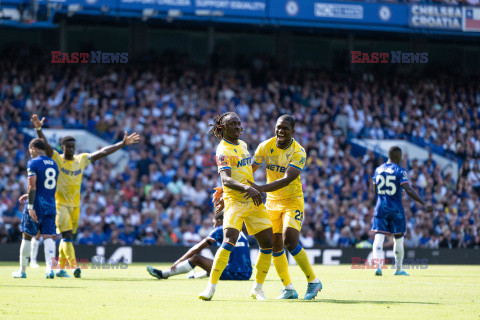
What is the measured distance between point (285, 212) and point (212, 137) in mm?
16892

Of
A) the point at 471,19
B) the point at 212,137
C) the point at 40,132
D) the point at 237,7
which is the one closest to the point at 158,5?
the point at 237,7

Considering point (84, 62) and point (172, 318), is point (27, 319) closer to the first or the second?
point (172, 318)

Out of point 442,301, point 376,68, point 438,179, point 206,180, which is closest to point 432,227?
point 438,179

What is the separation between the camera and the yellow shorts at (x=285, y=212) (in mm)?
9953

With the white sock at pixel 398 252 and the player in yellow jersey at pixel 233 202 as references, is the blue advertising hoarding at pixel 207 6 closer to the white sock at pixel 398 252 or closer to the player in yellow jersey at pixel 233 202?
the white sock at pixel 398 252

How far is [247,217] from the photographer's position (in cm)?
947

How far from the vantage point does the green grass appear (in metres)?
7.84

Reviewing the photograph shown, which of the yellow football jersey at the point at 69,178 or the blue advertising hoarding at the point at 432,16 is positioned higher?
the blue advertising hoarding at the point at 432,16

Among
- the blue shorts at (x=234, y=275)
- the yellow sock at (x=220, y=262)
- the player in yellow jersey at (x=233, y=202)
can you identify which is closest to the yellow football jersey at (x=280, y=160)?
the player in yellow jersey at (x=233, y=202)

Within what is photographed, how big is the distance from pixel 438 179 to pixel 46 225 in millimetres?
17730

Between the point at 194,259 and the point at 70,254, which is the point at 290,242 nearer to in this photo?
the point at 194,259

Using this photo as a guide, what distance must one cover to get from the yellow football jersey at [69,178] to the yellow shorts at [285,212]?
5.02 meters

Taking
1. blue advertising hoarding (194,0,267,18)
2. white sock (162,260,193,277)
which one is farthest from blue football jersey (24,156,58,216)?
blue advertising hoarding (194,0,267,18)

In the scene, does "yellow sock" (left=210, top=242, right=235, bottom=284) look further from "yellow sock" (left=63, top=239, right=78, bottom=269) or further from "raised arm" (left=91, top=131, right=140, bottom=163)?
"yellow sock" (left=63, top=239, right=78, bottom=269)
